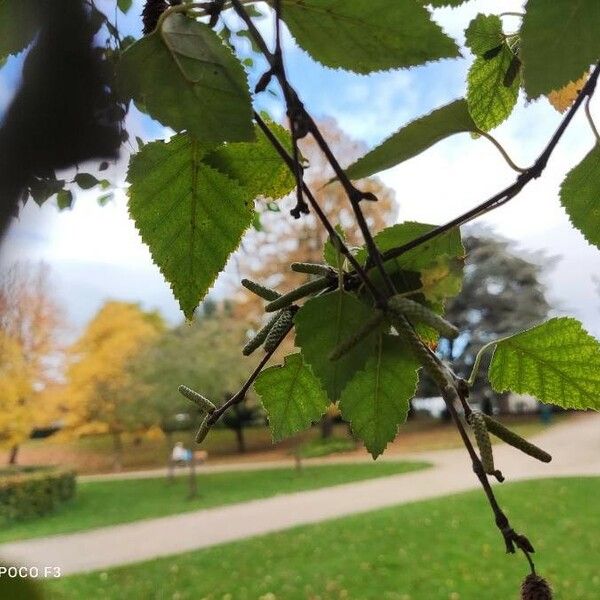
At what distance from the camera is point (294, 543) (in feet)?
13.1

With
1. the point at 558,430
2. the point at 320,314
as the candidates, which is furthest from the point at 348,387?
the point at 558,430

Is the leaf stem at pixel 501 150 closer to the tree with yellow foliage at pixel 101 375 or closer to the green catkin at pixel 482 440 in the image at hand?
the green catkin at pixel 482 440

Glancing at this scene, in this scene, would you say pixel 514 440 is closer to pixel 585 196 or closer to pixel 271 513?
pixel 585 196

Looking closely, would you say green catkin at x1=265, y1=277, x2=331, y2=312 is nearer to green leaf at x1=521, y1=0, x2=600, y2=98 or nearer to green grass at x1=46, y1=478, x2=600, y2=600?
green leaf at x1=521, y1=0, x2=600, y2=98

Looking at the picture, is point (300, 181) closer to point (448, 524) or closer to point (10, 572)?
point (10, 572)

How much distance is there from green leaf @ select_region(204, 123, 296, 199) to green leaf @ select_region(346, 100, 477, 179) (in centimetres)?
3

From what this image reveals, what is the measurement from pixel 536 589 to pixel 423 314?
0.20ft

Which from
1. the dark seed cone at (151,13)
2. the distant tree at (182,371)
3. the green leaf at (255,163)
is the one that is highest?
the distant tree at (182,371)

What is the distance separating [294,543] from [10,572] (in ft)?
13.6

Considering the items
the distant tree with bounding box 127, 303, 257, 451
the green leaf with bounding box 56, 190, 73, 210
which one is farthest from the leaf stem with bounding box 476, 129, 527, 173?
the distant tree with bounding box 127, 303, 257, 451

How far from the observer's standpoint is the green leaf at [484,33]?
26cm

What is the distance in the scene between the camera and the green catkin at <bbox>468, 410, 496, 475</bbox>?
0.12m

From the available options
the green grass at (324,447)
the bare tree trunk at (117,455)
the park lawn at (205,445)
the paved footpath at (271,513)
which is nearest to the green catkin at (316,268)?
the paved footpath at (271,513)

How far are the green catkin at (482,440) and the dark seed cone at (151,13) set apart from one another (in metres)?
0.11
